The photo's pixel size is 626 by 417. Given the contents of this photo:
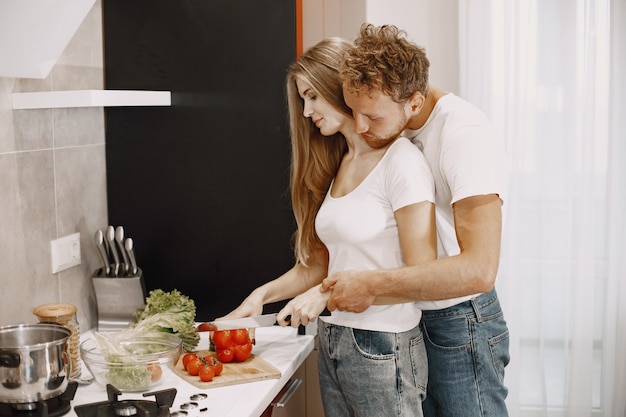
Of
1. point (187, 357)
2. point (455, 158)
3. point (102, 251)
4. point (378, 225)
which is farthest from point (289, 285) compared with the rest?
point (455, 158)

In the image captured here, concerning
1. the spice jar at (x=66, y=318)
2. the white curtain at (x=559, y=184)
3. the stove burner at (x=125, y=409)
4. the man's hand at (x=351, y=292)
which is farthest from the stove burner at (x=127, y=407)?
the white curtain at (x=559, y=184)

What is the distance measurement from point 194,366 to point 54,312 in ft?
1.17

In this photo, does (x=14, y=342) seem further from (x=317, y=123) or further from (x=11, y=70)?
(x=317, y=123)

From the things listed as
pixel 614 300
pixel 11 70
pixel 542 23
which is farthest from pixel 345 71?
pixel 614 300

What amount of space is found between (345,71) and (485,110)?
123 cm

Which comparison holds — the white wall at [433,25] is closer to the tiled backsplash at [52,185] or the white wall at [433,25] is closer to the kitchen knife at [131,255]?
the tiled backsplash at [52,185]

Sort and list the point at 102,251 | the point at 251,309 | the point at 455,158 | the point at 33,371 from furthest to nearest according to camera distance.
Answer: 1. the point at 102,251
2. the point at 251,309
3. the point at 455,158
4. the point at 33,371

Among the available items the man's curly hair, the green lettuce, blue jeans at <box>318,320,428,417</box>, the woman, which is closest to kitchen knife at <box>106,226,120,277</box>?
the green lettuce

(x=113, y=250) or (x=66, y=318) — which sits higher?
(x=113, y=250)

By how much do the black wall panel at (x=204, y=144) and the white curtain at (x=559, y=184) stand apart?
0.89 m

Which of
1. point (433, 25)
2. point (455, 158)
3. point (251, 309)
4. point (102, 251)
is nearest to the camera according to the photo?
point (455, 158)

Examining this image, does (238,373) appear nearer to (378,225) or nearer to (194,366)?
(194,366)

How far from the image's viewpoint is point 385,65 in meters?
1.66

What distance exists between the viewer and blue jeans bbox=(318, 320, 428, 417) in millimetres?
1753
